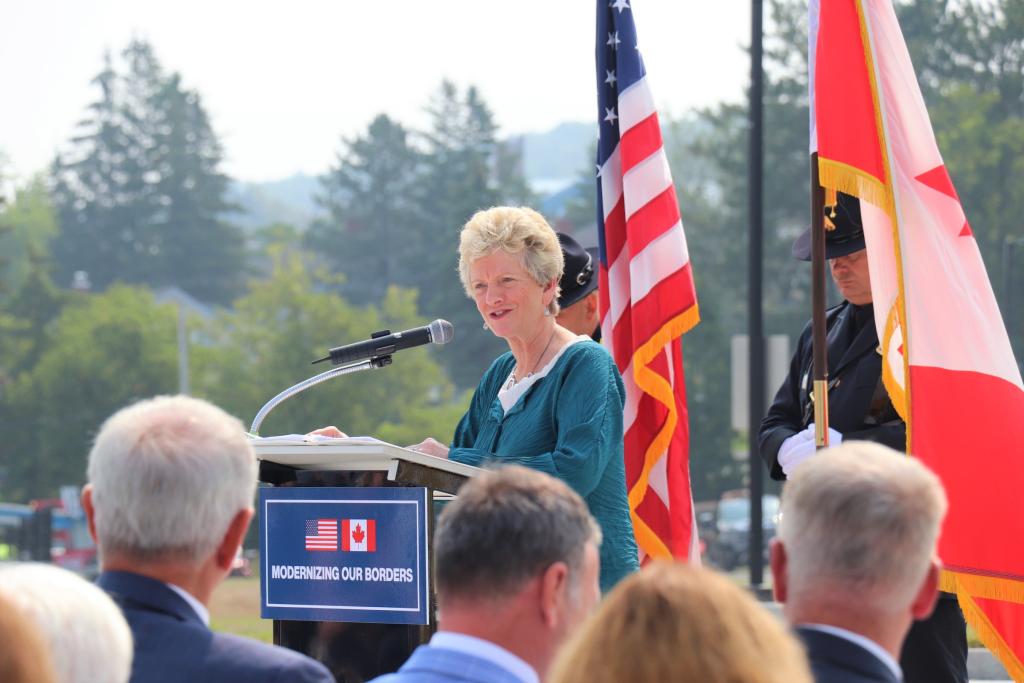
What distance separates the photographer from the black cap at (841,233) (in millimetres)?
5133

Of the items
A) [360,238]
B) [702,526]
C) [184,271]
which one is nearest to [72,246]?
[184,271]

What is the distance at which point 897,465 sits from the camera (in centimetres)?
239

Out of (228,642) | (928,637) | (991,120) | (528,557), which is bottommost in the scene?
(928,637)

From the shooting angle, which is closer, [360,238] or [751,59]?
[751,59]

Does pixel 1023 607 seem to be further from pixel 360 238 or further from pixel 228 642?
pixel 360 238

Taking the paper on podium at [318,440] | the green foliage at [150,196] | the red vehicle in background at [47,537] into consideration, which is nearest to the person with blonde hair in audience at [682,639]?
the paper on podium at [318,440]

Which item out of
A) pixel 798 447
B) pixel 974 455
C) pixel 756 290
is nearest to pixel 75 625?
pixel 798 447

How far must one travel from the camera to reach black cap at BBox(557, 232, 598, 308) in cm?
568

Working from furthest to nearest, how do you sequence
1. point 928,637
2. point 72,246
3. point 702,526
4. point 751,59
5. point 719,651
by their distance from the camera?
point 72,246, point 702,526, point 751,59, point 928,637, point 719,651

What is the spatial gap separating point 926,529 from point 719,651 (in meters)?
0.83

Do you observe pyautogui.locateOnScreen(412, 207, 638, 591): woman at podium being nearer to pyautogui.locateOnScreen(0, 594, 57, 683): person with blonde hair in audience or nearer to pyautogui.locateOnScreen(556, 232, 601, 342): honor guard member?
pyautogui.locateOnScreen(556, 232, 601, 342): honor guard member

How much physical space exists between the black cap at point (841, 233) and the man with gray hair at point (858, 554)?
106 inches

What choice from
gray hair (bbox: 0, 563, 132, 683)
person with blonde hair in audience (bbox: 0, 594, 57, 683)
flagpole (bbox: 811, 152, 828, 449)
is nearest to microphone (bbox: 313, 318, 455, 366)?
flagpole (bbox: 811, 152, 828, 449)

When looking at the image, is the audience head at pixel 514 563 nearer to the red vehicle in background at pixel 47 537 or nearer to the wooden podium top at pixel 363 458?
the wooden podium top at pixel 363 458
